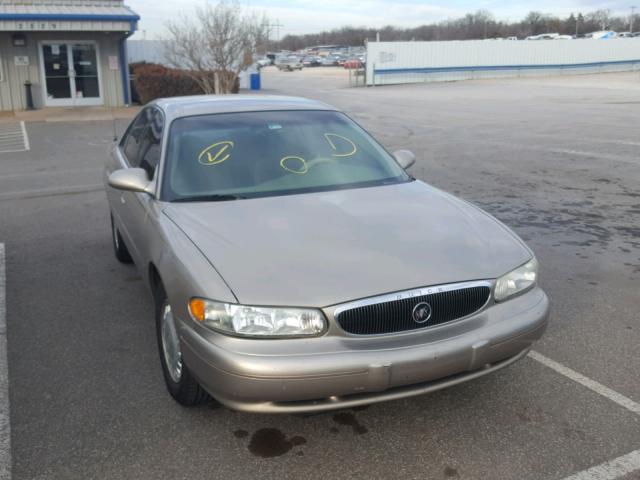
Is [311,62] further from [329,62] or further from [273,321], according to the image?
[273,321]

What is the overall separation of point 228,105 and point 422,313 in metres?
2.46

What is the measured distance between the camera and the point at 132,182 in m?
3.91

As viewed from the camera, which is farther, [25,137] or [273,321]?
[25,137]

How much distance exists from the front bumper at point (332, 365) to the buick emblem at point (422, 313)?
6 cm

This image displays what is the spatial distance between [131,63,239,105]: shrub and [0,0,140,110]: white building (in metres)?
0.60

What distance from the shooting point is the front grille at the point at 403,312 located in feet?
9.09

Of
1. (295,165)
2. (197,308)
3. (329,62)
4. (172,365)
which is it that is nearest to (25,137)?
(295,165)

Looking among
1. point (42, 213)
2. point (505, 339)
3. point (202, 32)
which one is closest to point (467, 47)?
point (202, 32)

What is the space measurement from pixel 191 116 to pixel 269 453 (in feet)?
7.93

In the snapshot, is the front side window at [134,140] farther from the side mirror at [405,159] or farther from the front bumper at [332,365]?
the front bumper at [332,365]

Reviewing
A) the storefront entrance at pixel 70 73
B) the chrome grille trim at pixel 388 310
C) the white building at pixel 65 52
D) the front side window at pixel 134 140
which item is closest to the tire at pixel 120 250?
the front side window at pixel 134 140

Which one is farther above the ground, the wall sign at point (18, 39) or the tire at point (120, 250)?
the wall sign at point (18, 39)

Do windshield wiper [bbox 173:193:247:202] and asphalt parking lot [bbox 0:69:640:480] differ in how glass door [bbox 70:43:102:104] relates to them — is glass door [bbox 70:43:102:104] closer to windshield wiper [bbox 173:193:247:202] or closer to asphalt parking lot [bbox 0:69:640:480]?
asphalt parking lot [bbox 0:69:640:480]

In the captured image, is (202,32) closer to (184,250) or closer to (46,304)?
(46,304)
